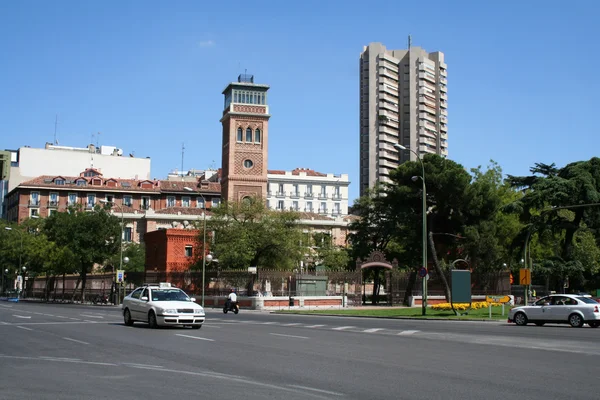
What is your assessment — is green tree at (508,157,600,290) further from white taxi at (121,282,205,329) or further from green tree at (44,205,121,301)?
green tree at (44,205,121,301)

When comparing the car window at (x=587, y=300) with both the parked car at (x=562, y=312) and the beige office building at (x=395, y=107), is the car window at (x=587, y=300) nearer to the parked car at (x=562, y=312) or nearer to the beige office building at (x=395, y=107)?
the parked car at (x=562, y=312)

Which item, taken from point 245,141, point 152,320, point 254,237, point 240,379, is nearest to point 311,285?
point 254,237

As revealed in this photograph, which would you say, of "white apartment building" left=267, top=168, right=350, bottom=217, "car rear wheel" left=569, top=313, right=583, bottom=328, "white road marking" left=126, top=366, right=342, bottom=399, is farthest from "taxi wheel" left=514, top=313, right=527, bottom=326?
"white apartment building" left=267, top=168, right=350, bottom=217

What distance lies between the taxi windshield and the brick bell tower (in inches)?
2259

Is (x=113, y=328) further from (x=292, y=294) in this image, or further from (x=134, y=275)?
(x=134, y=275)

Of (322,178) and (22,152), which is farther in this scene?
(322,178)

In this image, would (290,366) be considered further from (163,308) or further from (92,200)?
(92,200)

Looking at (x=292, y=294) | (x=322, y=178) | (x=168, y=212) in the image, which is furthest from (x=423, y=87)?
(x=292, y=294)

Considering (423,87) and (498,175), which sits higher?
(423,87)

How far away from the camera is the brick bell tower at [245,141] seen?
82562mm

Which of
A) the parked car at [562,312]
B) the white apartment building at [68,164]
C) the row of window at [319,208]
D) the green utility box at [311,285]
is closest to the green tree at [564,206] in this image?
the green utility box at [311,285]

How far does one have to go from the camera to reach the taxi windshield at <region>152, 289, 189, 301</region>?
23891mm

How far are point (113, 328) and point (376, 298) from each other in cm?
4012

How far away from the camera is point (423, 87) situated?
13450cm
